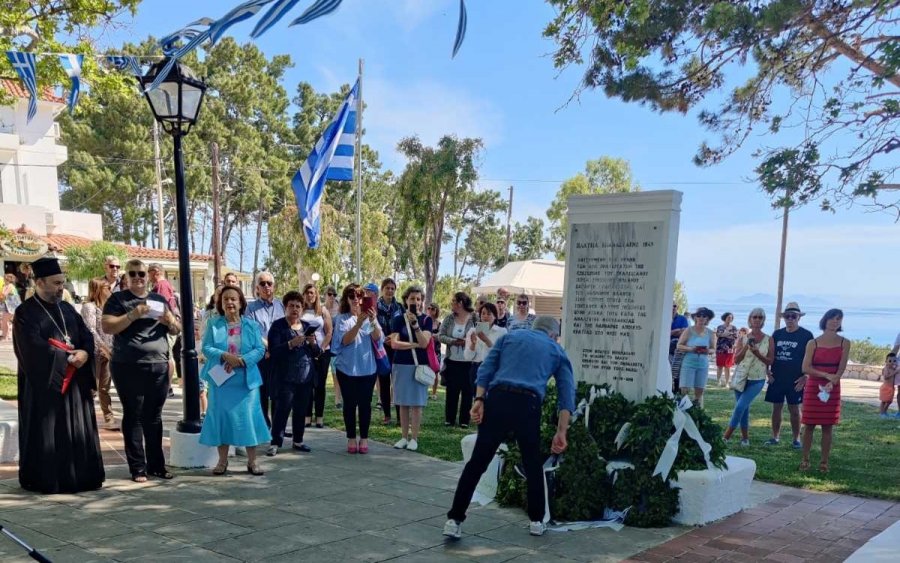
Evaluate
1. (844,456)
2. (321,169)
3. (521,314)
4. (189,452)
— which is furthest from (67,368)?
(321,169)

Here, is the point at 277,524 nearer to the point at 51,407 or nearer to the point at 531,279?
the point at 51,407

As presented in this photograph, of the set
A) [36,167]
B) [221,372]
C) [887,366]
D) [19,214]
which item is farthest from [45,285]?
[36,167]

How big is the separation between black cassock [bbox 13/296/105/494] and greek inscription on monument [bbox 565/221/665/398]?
4.08 m

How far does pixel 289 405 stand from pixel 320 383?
71.7 inches

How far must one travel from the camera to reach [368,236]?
1443 inches

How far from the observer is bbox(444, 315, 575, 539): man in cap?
480 centimetres

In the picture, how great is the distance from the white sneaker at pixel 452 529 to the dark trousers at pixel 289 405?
302 centimetres

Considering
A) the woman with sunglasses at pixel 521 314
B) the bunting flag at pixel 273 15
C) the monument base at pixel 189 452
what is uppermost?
the bunting flag at pixel 273 15

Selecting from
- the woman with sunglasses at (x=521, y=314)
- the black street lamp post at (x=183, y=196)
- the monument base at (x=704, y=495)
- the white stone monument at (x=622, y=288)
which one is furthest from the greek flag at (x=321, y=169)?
the monument base at (x=704, y=495)

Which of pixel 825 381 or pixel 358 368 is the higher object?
pixel 825 381

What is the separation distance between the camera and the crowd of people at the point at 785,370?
7.24m

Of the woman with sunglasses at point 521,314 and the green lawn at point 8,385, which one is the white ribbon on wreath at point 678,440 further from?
the green lawn at point 8,385

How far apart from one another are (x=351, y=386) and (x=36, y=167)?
96.4 feet

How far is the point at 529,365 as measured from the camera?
4.86 m
